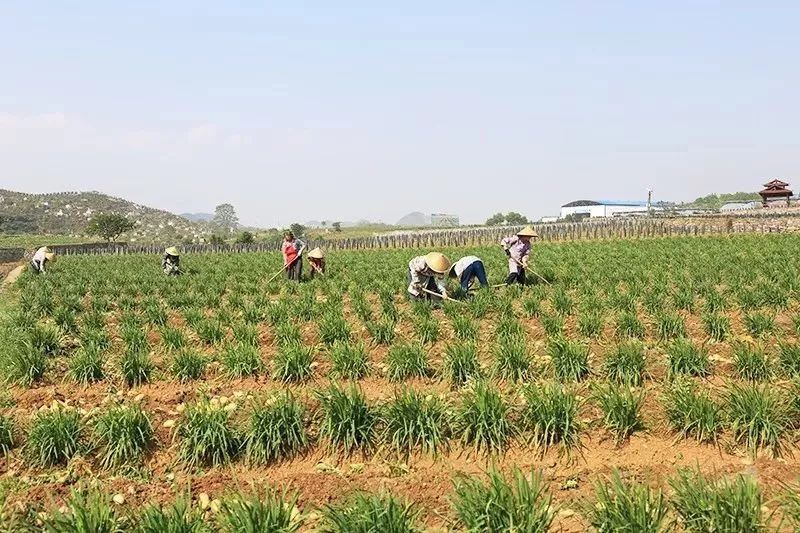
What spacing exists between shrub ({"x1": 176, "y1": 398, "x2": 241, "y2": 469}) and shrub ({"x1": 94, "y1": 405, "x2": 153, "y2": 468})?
1.26 ft

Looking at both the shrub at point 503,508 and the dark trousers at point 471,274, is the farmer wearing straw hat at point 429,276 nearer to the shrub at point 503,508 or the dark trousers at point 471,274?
the dark trousers at point 471,274

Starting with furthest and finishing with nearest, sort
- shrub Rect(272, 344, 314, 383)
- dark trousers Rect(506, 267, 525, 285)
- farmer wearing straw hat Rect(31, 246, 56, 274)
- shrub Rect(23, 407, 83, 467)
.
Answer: farmer wearing straw hat Rect(31, 246, 56, 274)
dark trousers Rect(506, 267, 525, 285)
shrub Rect(272, 344, 314, 383)
shrub Rect(23, 407, 83, 467)

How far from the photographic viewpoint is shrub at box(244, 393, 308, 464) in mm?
5168

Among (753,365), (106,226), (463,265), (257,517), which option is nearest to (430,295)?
(463,265)

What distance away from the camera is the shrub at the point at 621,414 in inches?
205

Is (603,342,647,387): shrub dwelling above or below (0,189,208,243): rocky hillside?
below

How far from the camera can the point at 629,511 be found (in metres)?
3.41

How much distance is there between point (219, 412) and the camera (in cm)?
528

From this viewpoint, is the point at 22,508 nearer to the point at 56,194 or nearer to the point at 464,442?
the point at 464,442

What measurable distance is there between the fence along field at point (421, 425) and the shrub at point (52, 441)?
18mm

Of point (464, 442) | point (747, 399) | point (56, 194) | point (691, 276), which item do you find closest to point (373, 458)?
point (464, 442)

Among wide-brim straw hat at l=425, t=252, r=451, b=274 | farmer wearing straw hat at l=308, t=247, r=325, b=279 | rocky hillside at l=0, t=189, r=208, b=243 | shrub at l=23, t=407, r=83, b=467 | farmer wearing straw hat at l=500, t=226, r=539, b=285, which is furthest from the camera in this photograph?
rocky hillside at l=0, t=189, r=208, b=243

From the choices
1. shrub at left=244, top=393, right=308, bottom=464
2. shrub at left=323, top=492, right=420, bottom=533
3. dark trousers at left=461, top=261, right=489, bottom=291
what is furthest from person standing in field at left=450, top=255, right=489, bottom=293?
shrub at left=323, top=492, right=420, bottom=533

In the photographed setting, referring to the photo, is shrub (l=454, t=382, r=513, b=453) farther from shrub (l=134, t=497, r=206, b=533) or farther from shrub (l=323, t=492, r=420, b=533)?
shrub (l=134, t=497, r=206, b=533)
